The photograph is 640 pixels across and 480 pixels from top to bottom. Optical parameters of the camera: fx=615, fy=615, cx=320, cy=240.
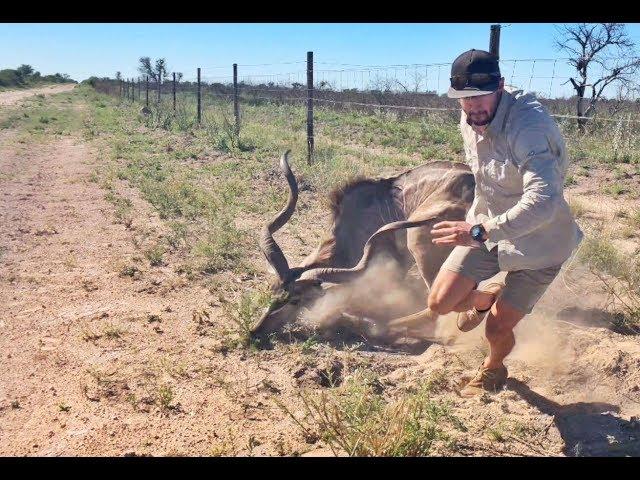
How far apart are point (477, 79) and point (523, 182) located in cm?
71

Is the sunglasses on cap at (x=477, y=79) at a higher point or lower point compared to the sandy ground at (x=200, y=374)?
higher

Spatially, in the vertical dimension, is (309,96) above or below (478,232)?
above

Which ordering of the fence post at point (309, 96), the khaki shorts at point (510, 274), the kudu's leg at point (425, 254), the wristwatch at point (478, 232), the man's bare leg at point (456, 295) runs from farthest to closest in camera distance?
1. the fence post at point (309, 96)
2. the kudu's leg at point (425, 254)
3. the man's bare leg at point (456, 295)
4. the khaki shorts at point (510, 274)
5. the wristwatch at point (478, 232)

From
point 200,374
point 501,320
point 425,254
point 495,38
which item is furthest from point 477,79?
point 495,38

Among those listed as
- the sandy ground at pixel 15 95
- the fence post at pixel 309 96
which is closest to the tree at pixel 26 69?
the sandy ground at pixel 15 95

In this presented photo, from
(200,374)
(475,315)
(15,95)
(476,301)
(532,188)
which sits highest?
(15,95)

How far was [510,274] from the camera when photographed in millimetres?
4238

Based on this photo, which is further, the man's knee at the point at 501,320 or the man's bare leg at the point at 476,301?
the man's bare leg at the point at 476,301

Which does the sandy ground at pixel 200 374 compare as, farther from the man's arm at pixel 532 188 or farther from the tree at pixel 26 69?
the tree at pixel 26 69

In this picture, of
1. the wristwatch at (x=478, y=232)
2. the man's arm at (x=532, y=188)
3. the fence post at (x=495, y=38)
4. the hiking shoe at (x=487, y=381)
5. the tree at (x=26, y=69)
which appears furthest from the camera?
the tree at (x=26, y=69)

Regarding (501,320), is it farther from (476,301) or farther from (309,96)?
(309,96)

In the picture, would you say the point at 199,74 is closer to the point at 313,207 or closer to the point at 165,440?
the point at 313,207

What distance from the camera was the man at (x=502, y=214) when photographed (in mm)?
3730
